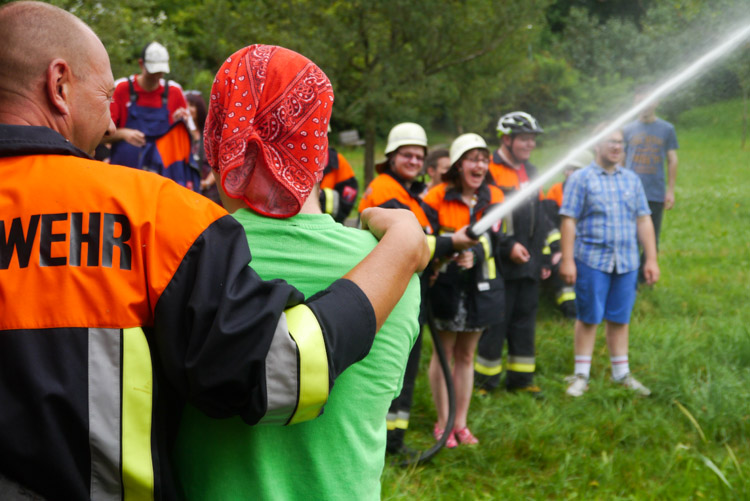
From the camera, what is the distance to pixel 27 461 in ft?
3.67

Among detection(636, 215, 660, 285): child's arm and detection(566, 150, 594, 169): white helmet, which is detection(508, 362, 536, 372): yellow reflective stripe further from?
detection(566, 150, 594, 169): white helmet

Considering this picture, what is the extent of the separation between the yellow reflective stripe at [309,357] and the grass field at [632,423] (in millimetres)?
2753

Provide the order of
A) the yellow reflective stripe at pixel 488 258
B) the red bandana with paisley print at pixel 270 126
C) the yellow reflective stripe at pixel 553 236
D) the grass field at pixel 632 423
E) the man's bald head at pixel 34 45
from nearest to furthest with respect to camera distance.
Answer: the man's bald head at pixel 34 45, the red bandana with paisley print at pixel 270 126, the grass field at pixel 632 423, the yellow reflective stripe at pixel 488 258, the yellow reflective stripe at pixel 553 236

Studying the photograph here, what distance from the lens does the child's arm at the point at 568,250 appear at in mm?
5781

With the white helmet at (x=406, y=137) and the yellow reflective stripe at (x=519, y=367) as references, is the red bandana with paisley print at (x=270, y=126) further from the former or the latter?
the yellow reflective stripe at (x=519, y=367)

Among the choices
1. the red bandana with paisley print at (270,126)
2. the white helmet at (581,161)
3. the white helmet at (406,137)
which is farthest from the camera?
the white helmet at (581,161)

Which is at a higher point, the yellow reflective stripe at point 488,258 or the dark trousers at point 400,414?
the yellow reflective stripe at point 488,258

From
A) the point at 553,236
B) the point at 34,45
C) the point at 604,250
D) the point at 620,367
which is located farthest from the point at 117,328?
the point at 553,236

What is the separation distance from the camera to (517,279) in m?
5.75

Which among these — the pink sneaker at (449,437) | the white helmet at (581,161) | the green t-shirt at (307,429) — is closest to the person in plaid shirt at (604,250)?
the pink sneaker at (449,437)

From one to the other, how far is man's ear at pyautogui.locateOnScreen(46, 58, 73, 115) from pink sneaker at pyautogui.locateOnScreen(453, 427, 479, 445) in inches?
159

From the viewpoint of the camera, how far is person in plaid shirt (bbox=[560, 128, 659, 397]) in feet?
19.0

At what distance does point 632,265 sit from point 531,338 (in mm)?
942

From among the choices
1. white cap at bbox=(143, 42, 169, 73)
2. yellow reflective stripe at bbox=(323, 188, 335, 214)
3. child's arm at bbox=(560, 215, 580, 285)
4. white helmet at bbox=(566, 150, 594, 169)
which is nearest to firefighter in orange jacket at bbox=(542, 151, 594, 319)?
white helmet at bbox=(566, 150, 594, 169)
